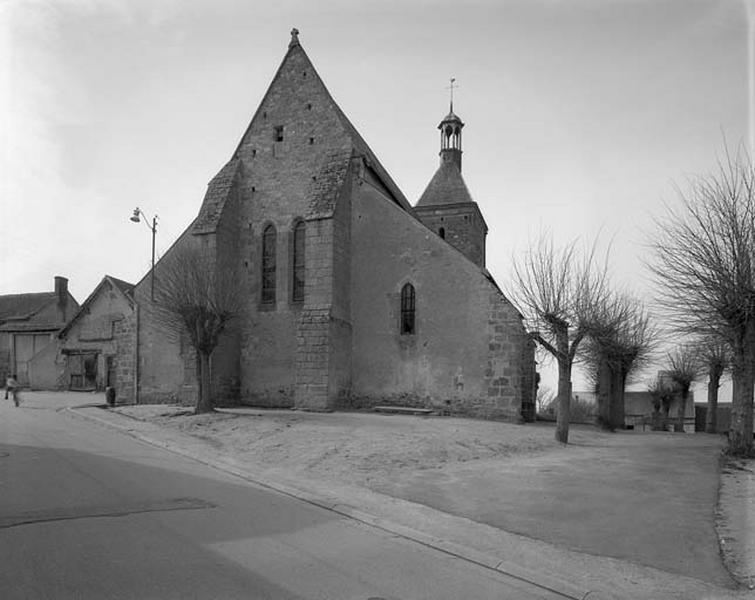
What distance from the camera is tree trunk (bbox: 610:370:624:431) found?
24438 millimetres

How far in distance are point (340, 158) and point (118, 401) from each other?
13216 mm

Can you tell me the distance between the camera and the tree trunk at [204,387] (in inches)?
724

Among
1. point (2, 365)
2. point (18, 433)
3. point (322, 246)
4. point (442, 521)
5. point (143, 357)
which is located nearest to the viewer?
point (442, 521)

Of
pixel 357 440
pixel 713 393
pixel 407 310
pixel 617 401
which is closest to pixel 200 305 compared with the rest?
pixel 407 310

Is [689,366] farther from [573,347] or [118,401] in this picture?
[118,401]

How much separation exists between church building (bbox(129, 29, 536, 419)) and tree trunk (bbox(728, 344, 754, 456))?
6338 mm

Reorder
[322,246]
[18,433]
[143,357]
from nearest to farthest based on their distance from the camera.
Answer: [18,433], [322,246], [143,357]

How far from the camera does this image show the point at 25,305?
160 ft

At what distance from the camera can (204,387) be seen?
18.6m

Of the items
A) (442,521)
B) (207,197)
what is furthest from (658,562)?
(207,197)

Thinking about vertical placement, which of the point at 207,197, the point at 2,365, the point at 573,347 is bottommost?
the point at 2,365

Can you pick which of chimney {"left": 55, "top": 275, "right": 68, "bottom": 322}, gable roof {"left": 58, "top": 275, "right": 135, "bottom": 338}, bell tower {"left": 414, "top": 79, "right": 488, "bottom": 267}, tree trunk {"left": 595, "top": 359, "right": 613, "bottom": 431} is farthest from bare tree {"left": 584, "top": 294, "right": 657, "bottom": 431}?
chimney {"left": 55, "top": 275, "right": 68, "bottom": 322}

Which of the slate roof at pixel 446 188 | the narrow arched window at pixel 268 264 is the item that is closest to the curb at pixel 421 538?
the narrow arched window at pixel 268 264

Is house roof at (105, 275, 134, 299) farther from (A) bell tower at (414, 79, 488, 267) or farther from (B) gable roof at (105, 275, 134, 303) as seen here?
(A) bell tower at (414, 79, 488, 267)
